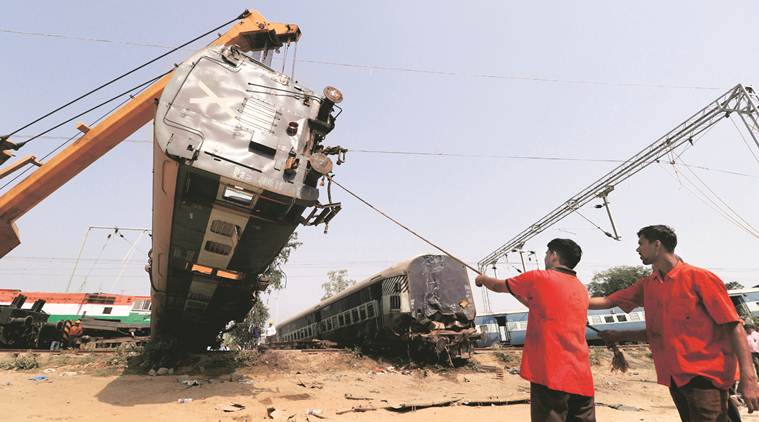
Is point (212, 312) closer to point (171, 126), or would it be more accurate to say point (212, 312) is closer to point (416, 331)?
point (171, 126)

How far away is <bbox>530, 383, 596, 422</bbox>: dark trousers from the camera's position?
2.37 m

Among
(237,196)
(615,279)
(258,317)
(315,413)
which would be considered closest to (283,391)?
(315,413)

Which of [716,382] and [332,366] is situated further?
[332,366]

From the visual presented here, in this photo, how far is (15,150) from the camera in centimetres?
786

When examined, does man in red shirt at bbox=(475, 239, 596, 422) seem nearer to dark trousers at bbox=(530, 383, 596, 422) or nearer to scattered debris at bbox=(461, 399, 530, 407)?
dark trousers at bbox=(530, 383, 596, 422)

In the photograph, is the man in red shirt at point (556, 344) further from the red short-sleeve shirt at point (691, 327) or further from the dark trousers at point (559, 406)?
the red short-sleeve shirt at point (691, 327)

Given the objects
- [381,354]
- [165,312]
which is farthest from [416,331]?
[165,312]

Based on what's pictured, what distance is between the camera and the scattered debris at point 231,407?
5.36m

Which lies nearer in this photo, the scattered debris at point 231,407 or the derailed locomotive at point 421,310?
the scattered debris at point 231,407

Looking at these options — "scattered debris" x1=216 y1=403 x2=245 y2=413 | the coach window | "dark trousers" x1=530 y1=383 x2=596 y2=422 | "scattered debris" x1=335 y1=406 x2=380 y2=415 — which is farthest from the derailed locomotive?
"dark trousers" x1=530 y1=383 x2=596 y2=422

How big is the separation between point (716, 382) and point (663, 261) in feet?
2.79

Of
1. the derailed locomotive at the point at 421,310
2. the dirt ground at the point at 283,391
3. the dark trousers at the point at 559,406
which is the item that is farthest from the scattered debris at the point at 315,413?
the derailed locomotive at the point at 421,310

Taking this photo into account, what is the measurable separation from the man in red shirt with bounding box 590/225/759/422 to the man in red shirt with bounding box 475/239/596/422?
513mm

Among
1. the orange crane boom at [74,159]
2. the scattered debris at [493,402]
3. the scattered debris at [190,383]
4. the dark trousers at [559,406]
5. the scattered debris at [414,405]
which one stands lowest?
the scattered debris at [493,402]
